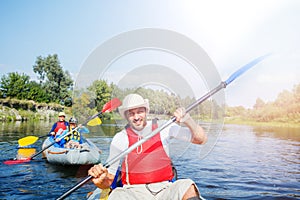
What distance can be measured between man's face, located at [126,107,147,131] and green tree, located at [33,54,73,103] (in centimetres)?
4363

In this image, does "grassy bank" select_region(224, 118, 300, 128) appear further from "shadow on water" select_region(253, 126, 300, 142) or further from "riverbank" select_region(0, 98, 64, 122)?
"riverbank" select_region(0, 98, 64, 122)

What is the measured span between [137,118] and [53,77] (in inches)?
2003

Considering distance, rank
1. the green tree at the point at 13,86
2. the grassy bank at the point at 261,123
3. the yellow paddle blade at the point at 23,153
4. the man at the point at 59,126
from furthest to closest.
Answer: the green tree at the point at 13,86 < the grassy bank at the point at 261,123 < the man at the point at 59,126 < the yellow paddle blade at the point at 23,153

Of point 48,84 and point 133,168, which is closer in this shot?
point 133,168

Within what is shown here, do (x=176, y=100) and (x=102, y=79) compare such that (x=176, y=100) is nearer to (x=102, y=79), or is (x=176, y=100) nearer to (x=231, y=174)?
(x=102, y=79)

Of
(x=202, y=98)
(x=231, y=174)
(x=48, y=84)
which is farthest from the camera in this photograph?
(x=48, y=84)

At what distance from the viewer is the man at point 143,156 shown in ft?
8.98

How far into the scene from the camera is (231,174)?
6961 millimetres

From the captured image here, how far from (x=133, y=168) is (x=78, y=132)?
572cm

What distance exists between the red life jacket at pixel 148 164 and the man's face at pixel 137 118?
0.20m

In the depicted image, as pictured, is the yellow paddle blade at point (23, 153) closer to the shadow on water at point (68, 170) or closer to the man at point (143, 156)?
the shadow on water at point (68, 170)

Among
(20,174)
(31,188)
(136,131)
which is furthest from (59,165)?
(136,131)

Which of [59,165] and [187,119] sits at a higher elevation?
[187,119]

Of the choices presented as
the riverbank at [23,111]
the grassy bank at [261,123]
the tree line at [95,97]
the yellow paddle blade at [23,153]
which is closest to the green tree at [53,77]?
the tree line at [95,97]
